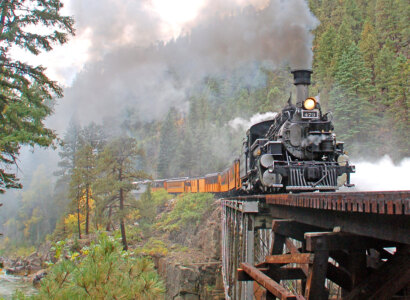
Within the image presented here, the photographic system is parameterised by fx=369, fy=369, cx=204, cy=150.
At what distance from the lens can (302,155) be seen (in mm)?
10789

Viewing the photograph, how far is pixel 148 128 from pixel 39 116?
92.9 metres

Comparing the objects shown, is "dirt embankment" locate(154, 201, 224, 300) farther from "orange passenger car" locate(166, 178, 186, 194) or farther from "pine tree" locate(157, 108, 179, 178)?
"pine tree" locate(157, 108, 179, 178)

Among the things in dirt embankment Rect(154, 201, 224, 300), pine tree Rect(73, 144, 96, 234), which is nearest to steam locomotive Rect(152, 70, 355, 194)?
dirt embankment Rect(154, 201, 224, 300)

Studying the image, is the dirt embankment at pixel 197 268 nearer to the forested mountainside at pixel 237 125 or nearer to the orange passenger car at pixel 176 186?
the forested mountainside at pixel 237 125

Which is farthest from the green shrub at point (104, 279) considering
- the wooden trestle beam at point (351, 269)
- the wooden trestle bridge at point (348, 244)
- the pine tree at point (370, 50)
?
the pine tree at point (370, 50)

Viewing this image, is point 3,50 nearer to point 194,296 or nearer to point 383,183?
point 194,296

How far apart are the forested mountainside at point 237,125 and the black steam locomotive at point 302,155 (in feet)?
56.7

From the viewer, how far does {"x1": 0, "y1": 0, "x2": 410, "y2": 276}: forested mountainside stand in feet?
102

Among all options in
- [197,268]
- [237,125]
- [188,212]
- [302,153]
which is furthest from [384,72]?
[302,153]

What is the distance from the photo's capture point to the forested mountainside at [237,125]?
102ft

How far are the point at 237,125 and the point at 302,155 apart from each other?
5359 cm

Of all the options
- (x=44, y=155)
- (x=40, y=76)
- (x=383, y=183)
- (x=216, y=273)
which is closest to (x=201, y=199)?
(x=216, y=273)

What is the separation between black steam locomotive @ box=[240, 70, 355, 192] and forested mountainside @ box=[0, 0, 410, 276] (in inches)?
681

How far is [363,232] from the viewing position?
121 inches
